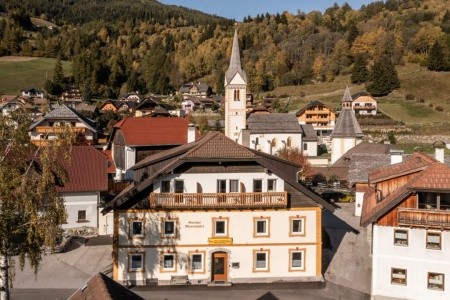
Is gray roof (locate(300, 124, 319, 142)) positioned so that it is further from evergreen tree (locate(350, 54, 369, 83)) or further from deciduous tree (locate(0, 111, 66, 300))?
deciduous tree (locate(0, 111, 66, 300))

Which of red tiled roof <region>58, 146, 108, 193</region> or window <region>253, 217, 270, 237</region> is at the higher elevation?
red tiled roof <region>58, 146, 108, 193</region>

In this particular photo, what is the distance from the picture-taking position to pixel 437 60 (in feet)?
412

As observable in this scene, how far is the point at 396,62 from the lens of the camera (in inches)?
5536

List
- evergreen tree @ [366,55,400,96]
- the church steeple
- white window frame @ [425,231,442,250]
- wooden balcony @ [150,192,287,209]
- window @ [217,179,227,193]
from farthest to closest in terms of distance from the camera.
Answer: evergreen tree @ [366,55,400,96]
the church steeple
window @ [217,179,227,193]
wooden balcony @ [150,192,287,209]
white window frame @ [425,231,442,250]

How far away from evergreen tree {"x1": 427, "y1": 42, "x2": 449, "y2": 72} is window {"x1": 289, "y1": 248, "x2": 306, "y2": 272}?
11440cm

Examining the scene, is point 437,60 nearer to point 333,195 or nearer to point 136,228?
point 333,195

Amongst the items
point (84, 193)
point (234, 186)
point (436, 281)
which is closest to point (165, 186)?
point (234, 186)

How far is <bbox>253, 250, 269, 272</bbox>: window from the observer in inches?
1021

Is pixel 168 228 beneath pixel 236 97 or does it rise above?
beneath

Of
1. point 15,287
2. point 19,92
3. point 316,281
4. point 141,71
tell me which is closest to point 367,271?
point 316,281

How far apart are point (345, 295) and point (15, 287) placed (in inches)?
635

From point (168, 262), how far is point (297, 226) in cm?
701

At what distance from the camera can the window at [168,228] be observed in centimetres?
A: 2561

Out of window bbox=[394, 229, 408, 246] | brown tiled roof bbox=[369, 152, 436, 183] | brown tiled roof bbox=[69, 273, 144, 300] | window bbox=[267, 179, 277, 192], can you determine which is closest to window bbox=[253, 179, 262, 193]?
window bbox=[267, 179, 277, 192]
